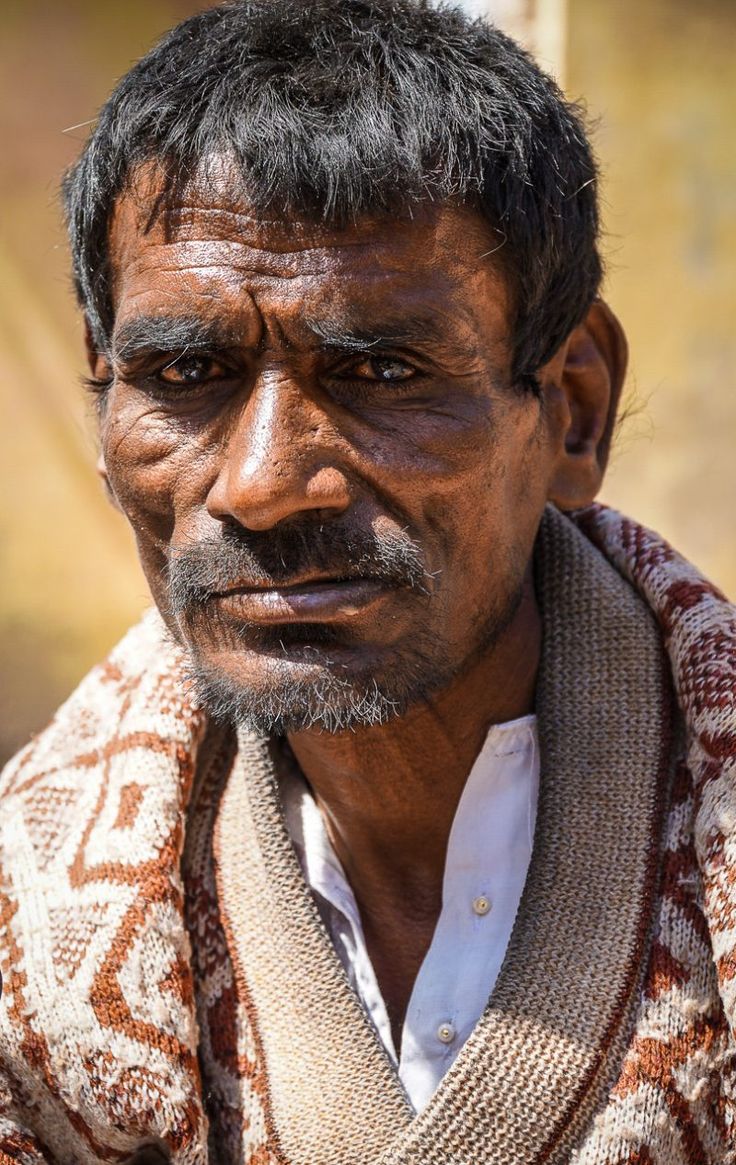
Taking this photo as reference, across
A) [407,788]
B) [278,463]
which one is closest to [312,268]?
[278,463]

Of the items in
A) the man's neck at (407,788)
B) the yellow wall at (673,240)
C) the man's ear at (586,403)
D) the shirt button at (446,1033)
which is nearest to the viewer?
the shirt button at (446,1033)

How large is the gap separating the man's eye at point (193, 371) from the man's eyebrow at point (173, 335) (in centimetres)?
3

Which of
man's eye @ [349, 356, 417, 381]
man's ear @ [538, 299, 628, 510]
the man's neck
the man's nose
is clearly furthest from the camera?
man's ear @ [538, 299, 628, 510]

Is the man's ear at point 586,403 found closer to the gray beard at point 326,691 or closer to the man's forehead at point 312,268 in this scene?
the man's forehead at point 312,268

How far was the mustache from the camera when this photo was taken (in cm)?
199

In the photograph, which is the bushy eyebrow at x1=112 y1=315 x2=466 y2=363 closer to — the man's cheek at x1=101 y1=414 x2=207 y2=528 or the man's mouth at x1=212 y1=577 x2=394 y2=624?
the man's cheek at x1=101 y1=414 x2=207 y2=528

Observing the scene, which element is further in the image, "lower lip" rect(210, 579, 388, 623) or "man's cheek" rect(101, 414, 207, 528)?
"man's cheek" rect(101, 414, 207, 528)

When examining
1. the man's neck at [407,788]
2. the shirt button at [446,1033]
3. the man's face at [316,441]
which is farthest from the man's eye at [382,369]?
the shirt button at [446,1033]

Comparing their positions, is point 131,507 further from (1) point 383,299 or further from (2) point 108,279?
(1) point 383,299

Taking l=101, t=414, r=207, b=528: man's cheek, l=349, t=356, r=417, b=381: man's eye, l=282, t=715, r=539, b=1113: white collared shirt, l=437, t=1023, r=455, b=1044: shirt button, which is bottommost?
l=437, t=1023, r=455, b=1044: shirt button

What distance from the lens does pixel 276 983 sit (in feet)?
7.29

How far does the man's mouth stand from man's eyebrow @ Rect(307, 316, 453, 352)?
346 mm

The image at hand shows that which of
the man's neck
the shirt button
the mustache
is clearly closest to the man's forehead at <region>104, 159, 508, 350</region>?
the mustache

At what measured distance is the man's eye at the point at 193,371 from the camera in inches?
82.6
